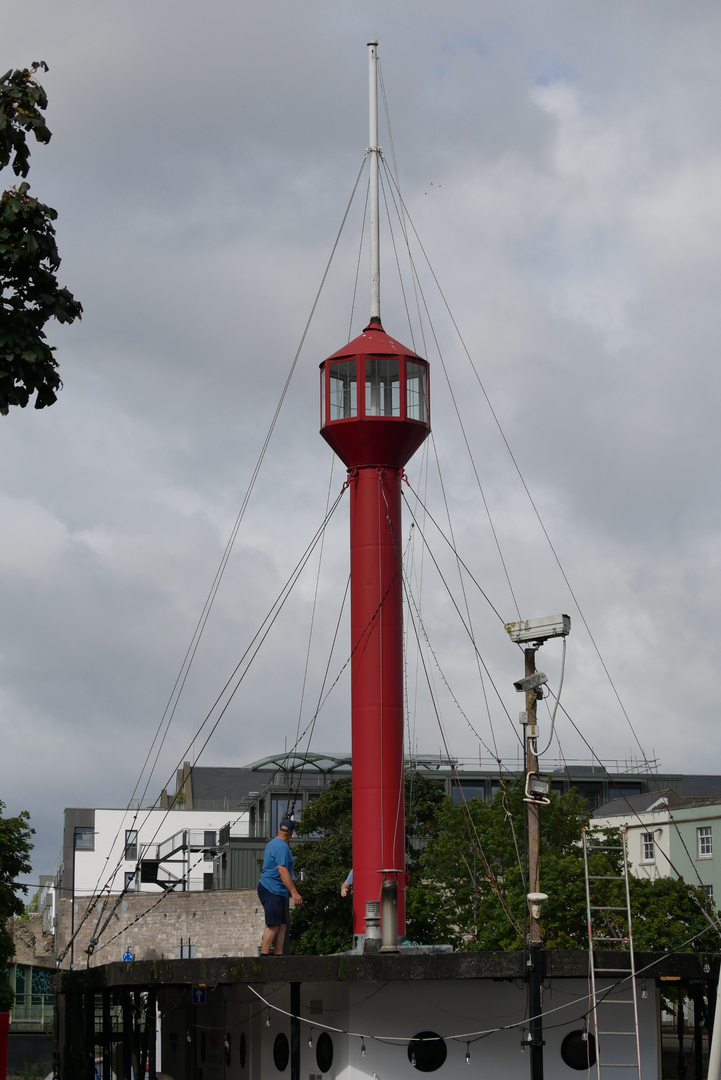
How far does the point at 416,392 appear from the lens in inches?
937

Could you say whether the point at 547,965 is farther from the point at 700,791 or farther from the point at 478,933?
the point at 700,791

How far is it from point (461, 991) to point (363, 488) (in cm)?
856

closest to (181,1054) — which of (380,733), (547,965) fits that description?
(380,733)

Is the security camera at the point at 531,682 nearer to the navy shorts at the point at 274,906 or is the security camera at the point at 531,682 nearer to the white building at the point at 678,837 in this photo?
the navy shorts at the point at 274,906

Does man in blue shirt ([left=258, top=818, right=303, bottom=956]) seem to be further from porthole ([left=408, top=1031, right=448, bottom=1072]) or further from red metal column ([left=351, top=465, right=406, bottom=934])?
porthole ([left=408, top=1031, right=448, bottom=1072])

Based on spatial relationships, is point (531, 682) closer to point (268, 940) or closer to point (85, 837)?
point (268, 940)

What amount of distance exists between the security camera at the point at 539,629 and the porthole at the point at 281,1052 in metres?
6.78

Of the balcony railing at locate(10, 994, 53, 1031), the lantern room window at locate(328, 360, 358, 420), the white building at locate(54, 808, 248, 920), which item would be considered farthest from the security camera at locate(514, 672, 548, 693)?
the white building at locate(54, 808, 248, 920)

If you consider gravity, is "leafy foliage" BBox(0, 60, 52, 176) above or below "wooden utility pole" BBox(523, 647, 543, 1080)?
above

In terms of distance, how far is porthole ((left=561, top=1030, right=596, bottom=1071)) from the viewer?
61.8 feet

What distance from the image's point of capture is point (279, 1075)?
65.9ft

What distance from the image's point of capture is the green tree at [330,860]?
49.2 meters

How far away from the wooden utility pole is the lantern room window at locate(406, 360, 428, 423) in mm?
5764

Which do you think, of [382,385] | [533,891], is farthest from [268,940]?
[382,385]
